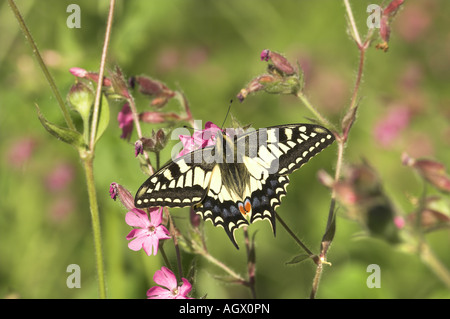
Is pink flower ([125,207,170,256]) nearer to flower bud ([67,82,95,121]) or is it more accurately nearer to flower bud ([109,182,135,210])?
flower bud ([109,182,135,210])

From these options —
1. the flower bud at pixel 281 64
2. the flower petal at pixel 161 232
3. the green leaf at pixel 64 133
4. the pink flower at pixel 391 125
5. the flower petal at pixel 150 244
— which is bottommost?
the flower petal at pixel 150 244

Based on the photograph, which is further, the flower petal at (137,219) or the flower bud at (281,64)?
the flower bud at (281,64)

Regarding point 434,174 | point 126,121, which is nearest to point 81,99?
point 126,121

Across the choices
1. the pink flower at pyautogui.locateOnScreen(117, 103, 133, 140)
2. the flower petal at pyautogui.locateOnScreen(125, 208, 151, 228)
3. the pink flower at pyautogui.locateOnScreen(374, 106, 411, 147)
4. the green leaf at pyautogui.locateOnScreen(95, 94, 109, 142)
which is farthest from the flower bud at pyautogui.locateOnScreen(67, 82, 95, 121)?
the pink flower at pyautogui.locateOnScreen(374, 106, 411, 147)

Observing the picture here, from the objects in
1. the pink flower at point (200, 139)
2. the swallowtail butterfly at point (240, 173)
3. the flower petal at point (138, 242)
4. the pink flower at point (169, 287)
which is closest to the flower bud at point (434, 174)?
the swallowtail butterfly at point (240, 173)

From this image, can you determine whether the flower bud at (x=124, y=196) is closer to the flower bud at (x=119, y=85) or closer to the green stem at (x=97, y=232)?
the green stem at (x=97, y=232)

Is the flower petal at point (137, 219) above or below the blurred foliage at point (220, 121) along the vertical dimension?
below
